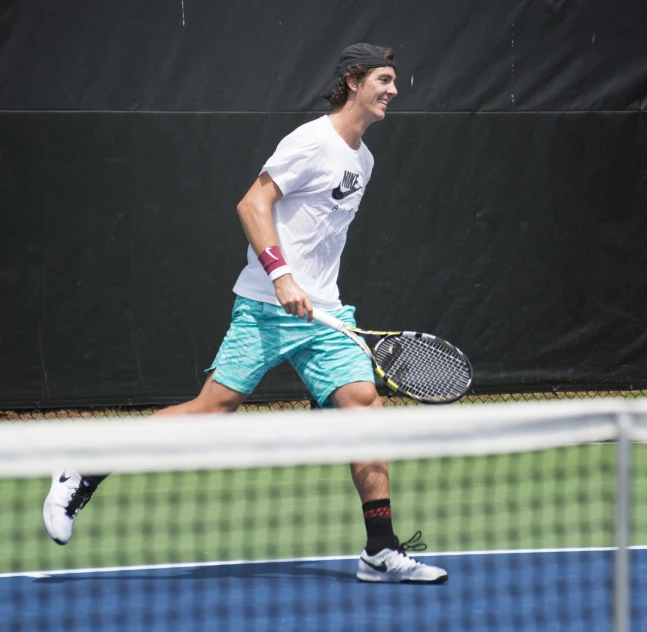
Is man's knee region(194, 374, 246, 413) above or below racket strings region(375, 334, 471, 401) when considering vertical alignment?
below

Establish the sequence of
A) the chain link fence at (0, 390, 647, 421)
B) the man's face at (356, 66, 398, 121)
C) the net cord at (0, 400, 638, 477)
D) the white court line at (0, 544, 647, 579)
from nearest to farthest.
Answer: the net cord at (0, 400, 638, 477)
the white court line at (0, 544, 647, 579)
the man's face at (356, 66, 398, 121)
the chain link fence at (0, 390, 647, 421)

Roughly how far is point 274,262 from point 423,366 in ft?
2.23

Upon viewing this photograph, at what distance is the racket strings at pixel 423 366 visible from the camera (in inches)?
147

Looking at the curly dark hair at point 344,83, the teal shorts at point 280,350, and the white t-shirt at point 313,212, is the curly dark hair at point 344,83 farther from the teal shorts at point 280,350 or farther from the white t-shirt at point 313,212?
the teal shorts at point 280,350

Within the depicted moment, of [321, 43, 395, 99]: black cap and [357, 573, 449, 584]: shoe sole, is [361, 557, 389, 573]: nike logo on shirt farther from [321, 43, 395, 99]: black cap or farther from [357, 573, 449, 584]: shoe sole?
[321, 43, 395, 99]: black cap

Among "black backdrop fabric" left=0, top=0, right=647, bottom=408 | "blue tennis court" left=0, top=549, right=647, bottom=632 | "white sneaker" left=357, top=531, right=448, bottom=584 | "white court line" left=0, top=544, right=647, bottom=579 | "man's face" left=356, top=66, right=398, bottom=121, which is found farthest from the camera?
"black backdrop fabric" left=0, top=0, right=647, bottom=408

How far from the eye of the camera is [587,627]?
2885 mm

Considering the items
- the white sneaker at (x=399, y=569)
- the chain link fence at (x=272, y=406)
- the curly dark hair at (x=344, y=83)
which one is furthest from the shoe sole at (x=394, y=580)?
the chain link fence at (x=272, y=406)

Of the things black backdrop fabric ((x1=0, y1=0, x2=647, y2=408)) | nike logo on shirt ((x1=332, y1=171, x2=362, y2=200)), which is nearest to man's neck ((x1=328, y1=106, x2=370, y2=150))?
nike logo on shirt ((x1=332, y1=171, x2=362, y2=200))

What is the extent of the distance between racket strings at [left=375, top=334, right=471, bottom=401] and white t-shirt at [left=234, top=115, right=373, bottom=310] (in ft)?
0.81

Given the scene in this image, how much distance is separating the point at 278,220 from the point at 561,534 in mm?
1385

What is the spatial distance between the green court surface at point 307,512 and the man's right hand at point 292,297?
82 cm

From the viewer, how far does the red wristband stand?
337 centimetres

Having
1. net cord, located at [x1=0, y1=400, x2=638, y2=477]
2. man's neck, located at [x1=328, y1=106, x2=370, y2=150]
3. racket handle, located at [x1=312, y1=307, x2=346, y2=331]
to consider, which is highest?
man's neck, located at [x1=328, y1=106, x2=370, y2=150]
